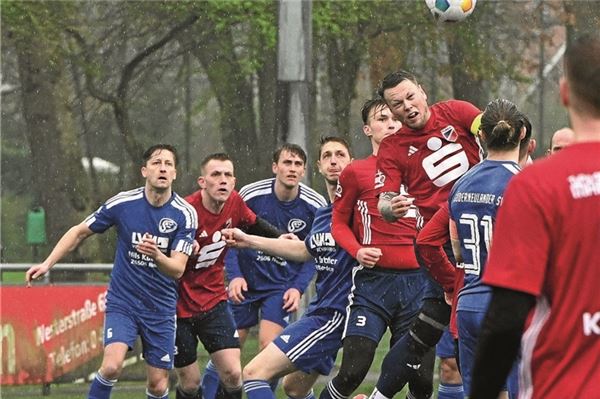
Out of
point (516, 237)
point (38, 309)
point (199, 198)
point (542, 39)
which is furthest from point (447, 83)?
point (516, 237)

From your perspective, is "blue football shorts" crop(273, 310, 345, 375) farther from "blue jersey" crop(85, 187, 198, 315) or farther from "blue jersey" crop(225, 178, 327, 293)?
"blue jersey" crop(225, 178, 327, 293)

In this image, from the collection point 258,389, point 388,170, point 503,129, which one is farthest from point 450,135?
point 258,389

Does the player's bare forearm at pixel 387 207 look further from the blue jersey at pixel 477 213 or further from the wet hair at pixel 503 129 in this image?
the wet hair at pixel 503 129

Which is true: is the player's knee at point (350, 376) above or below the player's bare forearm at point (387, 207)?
below

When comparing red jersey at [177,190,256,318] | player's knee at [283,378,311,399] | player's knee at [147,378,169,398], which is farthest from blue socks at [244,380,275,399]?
red jersey at [177,190,256,318]

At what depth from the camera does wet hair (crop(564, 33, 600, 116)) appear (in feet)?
11.2

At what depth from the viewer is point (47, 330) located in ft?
39.1

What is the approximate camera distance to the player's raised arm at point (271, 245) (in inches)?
327

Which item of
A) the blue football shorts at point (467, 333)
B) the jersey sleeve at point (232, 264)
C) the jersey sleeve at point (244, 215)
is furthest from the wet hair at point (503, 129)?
the jersey sleeve at point (232, 264)

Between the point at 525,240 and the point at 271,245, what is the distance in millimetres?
5085

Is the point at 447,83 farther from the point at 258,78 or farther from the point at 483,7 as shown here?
the point at 258,78

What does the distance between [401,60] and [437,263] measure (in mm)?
14228

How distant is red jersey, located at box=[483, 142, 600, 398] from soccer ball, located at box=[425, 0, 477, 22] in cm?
507

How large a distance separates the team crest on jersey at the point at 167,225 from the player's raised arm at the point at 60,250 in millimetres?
498
